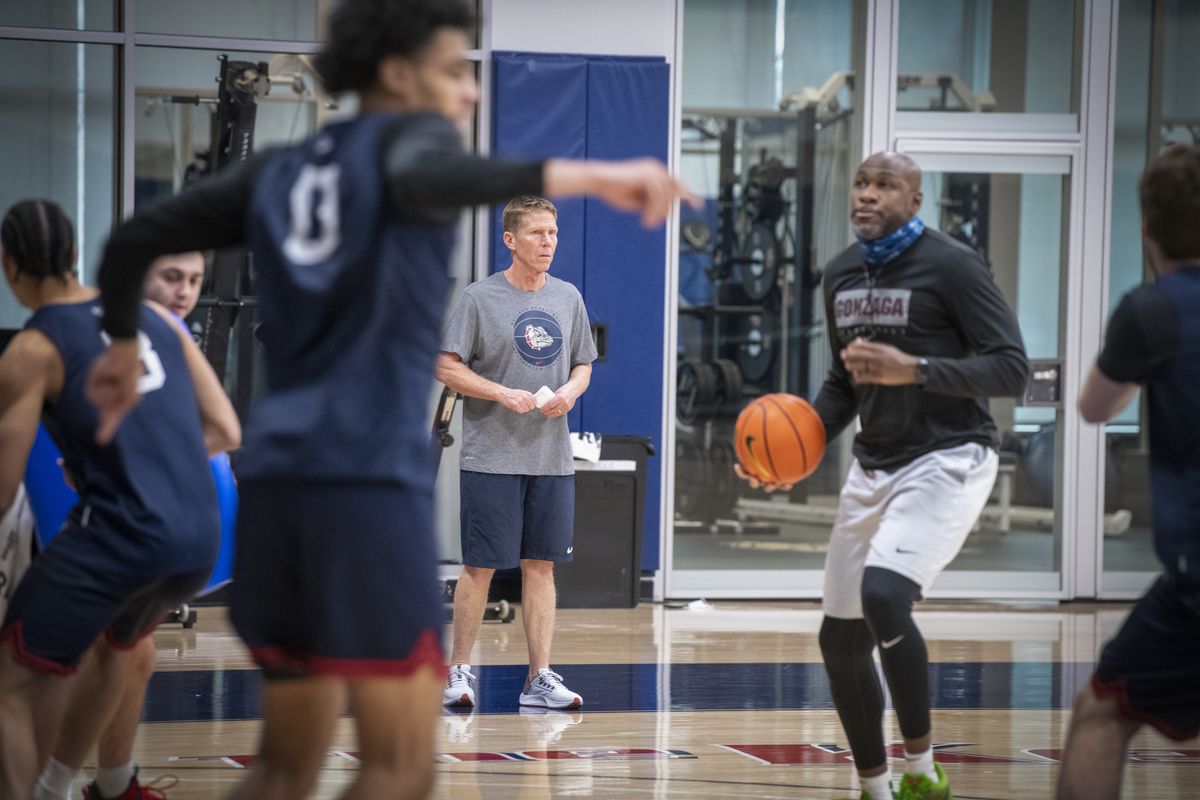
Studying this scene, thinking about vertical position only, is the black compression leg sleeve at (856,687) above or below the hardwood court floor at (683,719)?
above

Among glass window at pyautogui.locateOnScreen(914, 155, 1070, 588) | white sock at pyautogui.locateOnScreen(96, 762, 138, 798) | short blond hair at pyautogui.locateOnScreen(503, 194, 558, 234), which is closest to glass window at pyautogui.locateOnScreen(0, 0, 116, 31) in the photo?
short blond hair at pyautogui.locateOnScreen(503, 194, 558, 234)

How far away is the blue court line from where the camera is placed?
213 inches

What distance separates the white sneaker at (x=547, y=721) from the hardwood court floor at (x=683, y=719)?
0.01m

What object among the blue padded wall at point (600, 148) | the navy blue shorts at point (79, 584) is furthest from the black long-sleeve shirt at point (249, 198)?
the blue padded wall at point (600, 148)

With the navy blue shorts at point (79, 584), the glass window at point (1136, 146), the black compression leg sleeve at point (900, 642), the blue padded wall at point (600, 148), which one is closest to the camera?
the navy blue shorts at point (79, 584)

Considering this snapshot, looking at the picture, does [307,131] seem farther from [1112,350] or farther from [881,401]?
[1112,350]

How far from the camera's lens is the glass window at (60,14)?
8.15 metres

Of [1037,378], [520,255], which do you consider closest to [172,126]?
[520,255]

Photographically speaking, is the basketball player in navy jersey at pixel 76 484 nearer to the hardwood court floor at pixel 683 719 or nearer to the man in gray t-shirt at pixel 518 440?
the hardwood court floor at pixel 683 719

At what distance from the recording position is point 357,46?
7.16 feet

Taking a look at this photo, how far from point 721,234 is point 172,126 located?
331cm

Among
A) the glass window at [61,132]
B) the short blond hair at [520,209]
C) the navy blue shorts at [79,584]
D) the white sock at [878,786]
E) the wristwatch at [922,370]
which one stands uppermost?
the glass window at [61,132]

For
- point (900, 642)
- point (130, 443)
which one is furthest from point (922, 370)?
point (130, 443)

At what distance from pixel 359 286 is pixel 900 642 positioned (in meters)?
2.08
